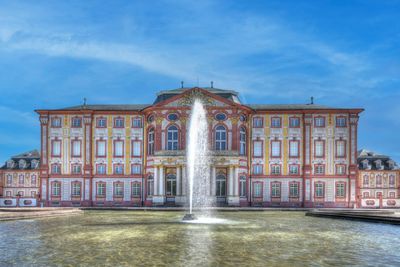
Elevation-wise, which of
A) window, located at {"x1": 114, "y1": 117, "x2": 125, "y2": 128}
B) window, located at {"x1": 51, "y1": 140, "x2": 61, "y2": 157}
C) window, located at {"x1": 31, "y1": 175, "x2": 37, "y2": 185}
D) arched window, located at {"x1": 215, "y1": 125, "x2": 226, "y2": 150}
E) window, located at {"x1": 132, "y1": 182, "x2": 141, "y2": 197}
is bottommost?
window, located at {"x1": 132, "y1": 182, "x2": 141, "y2": 197}

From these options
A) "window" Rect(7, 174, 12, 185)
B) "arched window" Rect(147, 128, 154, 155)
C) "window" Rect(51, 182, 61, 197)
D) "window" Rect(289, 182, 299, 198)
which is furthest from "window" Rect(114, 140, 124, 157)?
"window" Rect(289, 182, 299, 198)

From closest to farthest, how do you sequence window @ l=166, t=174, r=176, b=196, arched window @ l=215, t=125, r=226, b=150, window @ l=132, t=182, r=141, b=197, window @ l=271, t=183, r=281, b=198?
1. window @ l=166, t=174, r=176, b=196
2. arched window @ l=215, t=125, r=226, b=150
3. window @ l=271, t=183, r=281, b=198
4. window @ l=132, t=182, r=141, b=197

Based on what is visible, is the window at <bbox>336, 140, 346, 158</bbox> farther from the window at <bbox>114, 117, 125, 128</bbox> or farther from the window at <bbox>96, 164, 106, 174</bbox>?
the window at <bbox>96, 164, 106, 174</bbox>

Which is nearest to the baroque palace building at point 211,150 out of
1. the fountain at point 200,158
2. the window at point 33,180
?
the fountain at point 200,158

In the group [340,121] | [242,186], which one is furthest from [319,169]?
[242,186]

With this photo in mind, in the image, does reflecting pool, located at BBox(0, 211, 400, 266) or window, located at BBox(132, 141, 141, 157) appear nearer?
reflecting pool, located at BBox(0, 211, 400, 266)

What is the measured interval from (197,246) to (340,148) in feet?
147

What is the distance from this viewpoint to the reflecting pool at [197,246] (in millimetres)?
16234

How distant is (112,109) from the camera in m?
61.7

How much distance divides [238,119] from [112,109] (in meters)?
17.0

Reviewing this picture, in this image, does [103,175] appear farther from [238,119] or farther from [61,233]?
[61,233]

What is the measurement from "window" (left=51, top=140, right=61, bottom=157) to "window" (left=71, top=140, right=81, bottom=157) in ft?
6.22

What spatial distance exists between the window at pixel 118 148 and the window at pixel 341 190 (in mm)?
28955

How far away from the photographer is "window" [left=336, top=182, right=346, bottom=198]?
60.3 m
